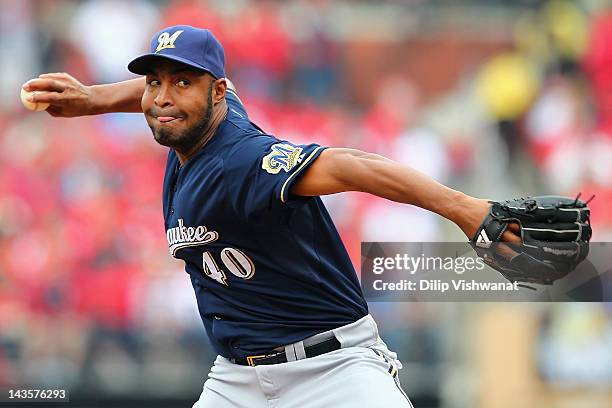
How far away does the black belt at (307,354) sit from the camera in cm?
329

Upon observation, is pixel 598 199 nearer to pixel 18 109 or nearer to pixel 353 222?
pixel 353 222

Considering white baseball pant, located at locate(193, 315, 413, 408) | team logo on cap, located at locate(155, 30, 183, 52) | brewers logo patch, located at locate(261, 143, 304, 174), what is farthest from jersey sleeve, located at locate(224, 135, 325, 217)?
white baseball pant, located at locate(193, 315, 413, 408)

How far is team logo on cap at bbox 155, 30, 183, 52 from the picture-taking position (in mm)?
3232

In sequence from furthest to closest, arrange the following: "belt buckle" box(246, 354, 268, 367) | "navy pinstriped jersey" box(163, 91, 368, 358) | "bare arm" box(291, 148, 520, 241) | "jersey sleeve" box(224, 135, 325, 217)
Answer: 1. "belt buckle" box(246, 354, 268, 367)
2. "navy pinstriped jersey" box(163, 91, 368, 358)
3. "jersey sleeve" box(224, 135, 325, 217)
4. "bare arm" box(291, 148, 520, 241)

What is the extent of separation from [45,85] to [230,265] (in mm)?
1086

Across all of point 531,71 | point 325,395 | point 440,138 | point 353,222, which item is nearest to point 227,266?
point 325,395

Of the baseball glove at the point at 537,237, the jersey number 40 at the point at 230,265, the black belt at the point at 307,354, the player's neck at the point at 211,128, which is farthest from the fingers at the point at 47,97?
the baseball glove at the point at 537,237

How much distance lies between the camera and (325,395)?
3.22 meters

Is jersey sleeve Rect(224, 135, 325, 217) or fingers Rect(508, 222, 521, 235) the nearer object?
fingers Rect(508, 222, 521, 235)

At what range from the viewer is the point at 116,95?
3982 mm

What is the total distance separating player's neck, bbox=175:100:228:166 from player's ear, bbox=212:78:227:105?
0.07 feet

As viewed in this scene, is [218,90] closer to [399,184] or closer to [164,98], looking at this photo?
[164,98]

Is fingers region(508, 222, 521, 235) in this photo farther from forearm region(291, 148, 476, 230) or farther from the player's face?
the player's face

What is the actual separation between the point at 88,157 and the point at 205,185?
4569 mm
